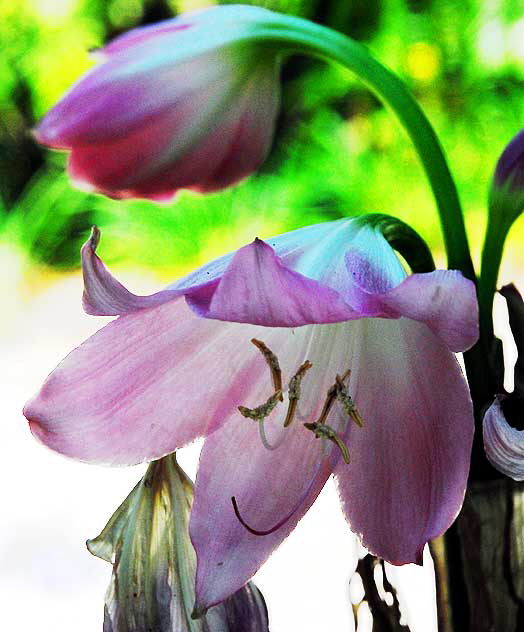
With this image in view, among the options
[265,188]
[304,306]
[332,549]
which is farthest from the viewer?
[265,188]

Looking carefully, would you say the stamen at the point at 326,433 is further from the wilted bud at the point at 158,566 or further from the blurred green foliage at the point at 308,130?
the blurred green foliage at the point at 308,130

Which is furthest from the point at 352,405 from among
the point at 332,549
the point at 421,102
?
the point at 421,102

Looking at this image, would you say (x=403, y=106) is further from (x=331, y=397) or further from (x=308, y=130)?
(x=308, y=130)

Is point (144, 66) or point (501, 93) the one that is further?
point (501, 93)

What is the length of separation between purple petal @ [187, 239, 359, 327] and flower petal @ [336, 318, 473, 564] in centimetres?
5

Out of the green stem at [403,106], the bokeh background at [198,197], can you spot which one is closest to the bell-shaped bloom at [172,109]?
the green stem at [403,106]

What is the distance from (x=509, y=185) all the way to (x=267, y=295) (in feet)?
0.33

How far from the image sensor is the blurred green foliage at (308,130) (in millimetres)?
1016

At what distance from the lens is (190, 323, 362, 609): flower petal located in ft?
0.94

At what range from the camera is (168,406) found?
0.30 metres

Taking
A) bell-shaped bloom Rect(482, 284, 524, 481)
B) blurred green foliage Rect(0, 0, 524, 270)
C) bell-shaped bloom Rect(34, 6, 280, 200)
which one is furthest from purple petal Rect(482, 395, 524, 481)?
blurred green foliage Rect(0, 0, 524, 270)

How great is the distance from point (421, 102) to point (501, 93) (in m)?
0.08

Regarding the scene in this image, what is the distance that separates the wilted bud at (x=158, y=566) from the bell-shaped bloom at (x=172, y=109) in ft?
0.30

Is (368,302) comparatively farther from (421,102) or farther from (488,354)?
(421,102)
